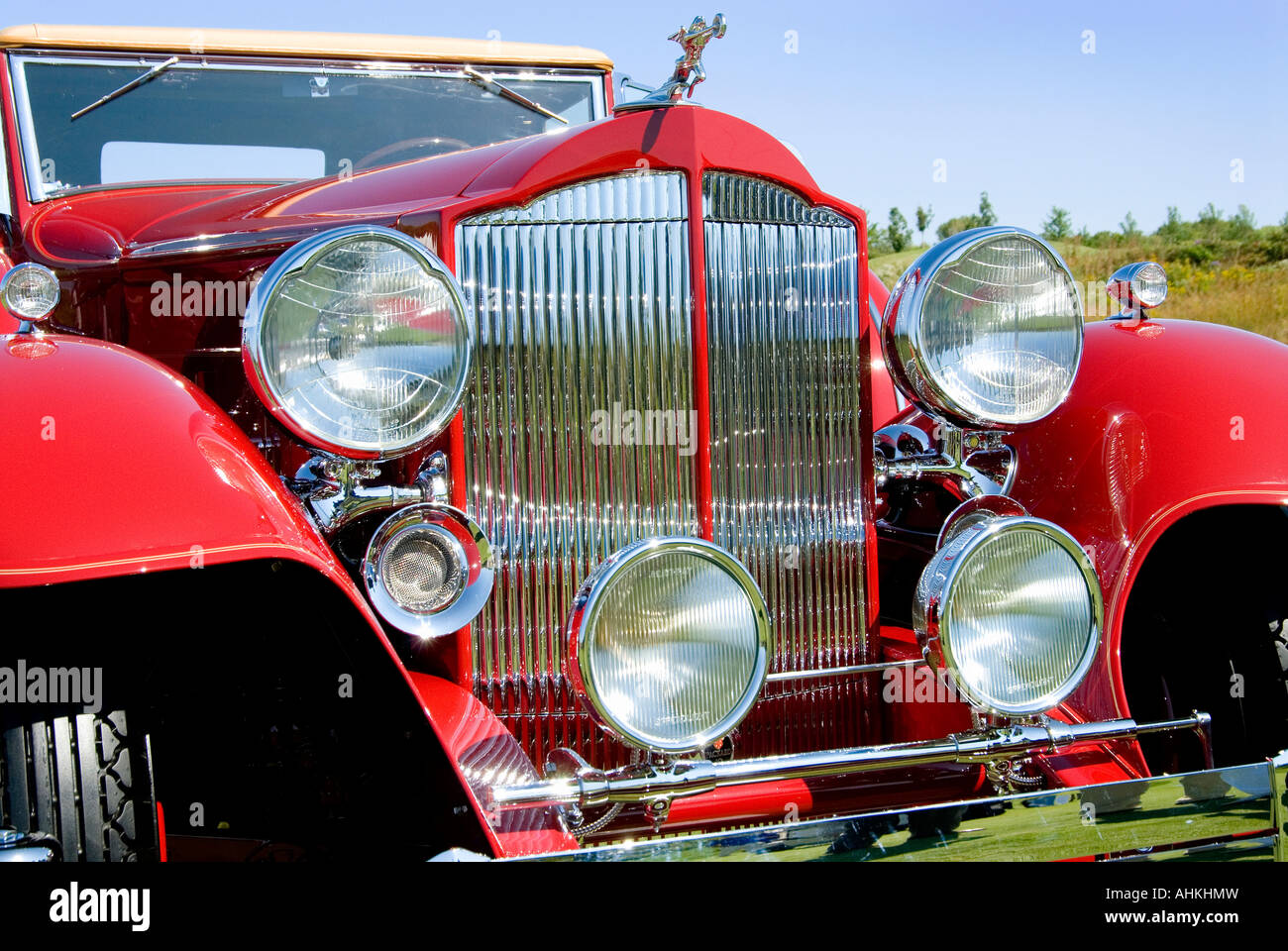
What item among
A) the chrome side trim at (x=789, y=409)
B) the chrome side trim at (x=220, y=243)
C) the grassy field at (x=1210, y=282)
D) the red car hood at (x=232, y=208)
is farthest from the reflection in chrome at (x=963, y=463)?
the grassy field at (x=1210, y=282)

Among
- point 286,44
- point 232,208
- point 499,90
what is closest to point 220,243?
point 232,208

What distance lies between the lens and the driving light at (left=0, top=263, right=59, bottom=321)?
5.69 feet

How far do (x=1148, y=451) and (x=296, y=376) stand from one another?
60.0 inches

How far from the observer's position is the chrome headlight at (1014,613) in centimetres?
173

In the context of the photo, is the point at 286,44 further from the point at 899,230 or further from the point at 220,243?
the point at 899,230

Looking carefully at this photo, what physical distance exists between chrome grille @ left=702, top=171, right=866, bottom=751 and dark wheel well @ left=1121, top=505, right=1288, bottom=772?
1.93 ft

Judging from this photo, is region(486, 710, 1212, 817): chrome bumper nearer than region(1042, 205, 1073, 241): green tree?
Yes

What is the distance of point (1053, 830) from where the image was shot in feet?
4.99

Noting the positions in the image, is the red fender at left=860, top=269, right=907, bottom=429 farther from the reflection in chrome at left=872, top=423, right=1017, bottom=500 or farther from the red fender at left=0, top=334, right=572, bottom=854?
the red fender at left=0, top=334, right=572, bottom=854

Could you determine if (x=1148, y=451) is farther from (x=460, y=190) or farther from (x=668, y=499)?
(x=460, y=190)

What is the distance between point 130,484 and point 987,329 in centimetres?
138

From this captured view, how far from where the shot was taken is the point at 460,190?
6.63 ft

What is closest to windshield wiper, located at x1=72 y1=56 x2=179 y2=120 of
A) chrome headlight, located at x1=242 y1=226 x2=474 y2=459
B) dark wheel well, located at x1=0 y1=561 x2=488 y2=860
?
chrome headlight, located at x1=242 y1=226 x2=474 y2=459

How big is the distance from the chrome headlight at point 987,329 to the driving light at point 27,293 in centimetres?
136
